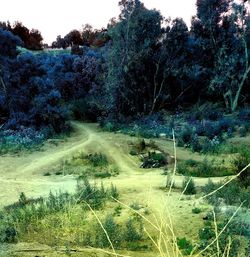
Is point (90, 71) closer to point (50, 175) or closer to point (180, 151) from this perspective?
point (180, 151)

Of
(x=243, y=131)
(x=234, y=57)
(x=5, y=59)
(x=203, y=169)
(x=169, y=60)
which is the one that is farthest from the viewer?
(x=169, y=60)

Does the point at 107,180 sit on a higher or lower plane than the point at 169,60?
lower

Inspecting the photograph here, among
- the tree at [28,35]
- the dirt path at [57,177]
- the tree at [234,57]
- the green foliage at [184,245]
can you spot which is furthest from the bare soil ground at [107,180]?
the tree at [28,35]

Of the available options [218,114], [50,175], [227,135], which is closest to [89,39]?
[218,114]

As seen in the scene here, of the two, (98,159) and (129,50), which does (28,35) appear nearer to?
(129,50)

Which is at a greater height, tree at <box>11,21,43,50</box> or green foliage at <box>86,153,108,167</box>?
tree at <box>11,21,43,50</box>

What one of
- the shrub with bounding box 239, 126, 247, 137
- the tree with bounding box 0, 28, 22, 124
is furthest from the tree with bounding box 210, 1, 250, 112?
the tree with bounding box 0, 28, 22, 124

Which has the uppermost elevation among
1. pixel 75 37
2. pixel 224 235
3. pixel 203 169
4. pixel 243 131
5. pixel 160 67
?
pixel 75 37

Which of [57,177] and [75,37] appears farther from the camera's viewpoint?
[75,37]

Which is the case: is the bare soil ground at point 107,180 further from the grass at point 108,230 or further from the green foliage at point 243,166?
the green foliage at point 243,166

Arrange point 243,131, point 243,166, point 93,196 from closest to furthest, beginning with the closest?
point 93,196 → point 243,166 → point 243,131

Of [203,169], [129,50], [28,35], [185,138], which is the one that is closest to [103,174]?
[203,169]

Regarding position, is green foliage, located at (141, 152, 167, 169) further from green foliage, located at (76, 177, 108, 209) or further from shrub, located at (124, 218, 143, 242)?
shrub, located at (124, 218, 143, 242)

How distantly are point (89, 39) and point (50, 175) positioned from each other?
35146 millimetres
